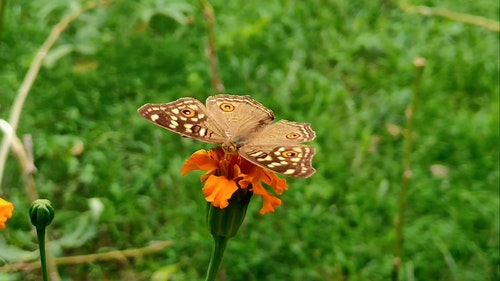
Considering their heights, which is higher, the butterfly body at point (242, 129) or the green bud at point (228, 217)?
the butterfly body at point (242, 129)

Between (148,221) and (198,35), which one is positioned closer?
(148,221)

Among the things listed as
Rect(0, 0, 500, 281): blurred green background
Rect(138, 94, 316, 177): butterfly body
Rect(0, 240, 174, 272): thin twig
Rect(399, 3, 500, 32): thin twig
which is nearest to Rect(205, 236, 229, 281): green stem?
Rect(138, 94, 316, 177): butterfly body

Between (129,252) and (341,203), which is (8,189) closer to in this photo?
(129,252)

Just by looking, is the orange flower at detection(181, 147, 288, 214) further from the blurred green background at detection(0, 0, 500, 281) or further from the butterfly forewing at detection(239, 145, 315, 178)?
the blurred green background at detection(0, 0, 500, 281)

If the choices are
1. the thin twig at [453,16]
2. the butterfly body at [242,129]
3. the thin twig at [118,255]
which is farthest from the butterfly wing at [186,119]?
the thin twig at [453,16]

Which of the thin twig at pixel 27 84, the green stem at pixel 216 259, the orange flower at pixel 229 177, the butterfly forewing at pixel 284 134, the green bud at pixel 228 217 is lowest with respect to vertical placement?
the thin twig at pixel 27 84

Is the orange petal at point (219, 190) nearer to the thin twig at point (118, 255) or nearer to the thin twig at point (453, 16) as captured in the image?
the thin twig at point (118, 255)

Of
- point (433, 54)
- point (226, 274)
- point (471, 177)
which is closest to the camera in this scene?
point (226, 274)

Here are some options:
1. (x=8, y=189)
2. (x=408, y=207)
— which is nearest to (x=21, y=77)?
(x=8, y=189)
